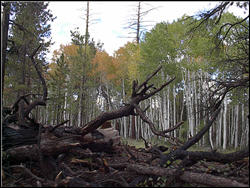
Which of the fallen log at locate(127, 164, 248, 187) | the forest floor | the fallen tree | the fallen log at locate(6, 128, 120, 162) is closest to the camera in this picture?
the fallen log at locate(127, 164, 248, 187)

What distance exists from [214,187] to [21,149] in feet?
12.2

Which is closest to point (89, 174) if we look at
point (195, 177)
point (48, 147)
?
point (48, 147)

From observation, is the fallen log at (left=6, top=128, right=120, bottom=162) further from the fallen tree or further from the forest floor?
the forest floor

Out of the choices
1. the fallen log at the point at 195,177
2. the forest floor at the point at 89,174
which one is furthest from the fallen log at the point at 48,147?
the fallen log at the point at 195,177

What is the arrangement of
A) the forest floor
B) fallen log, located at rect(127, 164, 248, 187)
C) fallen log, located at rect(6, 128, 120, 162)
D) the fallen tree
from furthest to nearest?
fallen log, located at rect(6, 128, 120, 162), the fallen tree, the forest floor, fallen log, located at rect(127, 164, 248, 187)

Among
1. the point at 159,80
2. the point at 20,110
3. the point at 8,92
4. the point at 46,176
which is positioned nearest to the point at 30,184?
the point at 46,176

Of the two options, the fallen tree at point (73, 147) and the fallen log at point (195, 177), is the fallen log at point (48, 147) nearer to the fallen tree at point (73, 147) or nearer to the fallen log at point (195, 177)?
the fallen tree at point (73, 147)

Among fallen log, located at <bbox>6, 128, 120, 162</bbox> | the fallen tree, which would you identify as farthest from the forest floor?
fallen log, located at <bbox>6, 128, 120, 162</bbox>

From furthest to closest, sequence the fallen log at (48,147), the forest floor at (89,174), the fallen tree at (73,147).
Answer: the fallen log at (48,147), the fallen tree at (73,147), the forest floor at (89,174)

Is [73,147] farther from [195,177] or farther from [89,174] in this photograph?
[195,177]

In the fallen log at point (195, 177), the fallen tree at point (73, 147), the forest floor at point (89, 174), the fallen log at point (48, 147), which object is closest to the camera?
the fallen log at point (195, 177)

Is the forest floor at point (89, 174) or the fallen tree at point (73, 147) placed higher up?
the fallen tree at point (73, 147)

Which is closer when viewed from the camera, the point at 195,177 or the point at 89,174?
the point at 195,177

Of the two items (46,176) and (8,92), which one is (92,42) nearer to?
(8,92)
